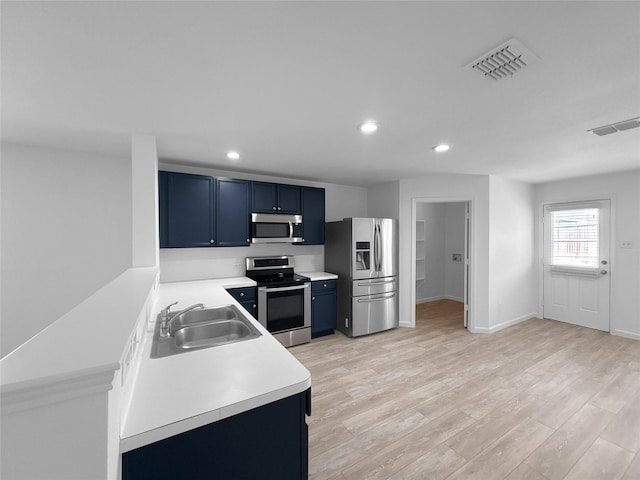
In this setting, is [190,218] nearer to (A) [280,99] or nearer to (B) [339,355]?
(A) [280,99]

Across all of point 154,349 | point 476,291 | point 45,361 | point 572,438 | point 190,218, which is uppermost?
point 190,218

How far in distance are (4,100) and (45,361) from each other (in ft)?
7.18

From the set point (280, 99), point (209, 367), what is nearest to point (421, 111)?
point (280, 99)

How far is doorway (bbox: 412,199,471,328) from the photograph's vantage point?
5.90 metres

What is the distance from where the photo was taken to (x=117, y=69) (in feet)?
4.78

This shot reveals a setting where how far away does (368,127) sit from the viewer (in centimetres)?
222

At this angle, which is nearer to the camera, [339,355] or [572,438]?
[572,438]

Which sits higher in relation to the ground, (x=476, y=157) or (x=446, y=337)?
(x=476, y=157)

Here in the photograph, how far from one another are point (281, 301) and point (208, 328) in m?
1.63

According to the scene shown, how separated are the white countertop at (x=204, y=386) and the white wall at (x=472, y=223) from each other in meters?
3.26

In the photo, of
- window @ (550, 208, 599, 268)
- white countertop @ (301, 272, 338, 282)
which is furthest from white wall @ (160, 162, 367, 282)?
window @ (550, 208, 599, 268)

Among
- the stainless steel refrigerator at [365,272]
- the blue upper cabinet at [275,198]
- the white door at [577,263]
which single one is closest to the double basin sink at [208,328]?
the blue upper cabinet at [275,198]

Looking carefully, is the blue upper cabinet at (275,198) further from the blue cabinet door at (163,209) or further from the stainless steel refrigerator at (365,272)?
the blue cabinet door at (163,209)

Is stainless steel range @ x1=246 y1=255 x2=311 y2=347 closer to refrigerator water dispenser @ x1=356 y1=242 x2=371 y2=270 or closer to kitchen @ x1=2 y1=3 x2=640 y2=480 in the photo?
kitchen @ x1=2 y1=3 x2=640 y2=480
